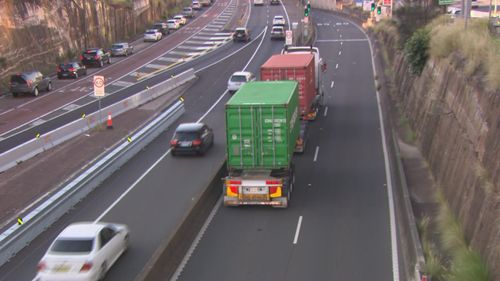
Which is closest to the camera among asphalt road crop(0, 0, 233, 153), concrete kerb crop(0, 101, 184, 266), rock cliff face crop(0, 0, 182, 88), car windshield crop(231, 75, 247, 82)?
concrete kerb crop(0, 101, 184, 266)

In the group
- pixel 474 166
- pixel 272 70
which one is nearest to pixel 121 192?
pixel 272 70

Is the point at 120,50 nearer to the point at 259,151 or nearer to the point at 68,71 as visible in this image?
the point at 68,71

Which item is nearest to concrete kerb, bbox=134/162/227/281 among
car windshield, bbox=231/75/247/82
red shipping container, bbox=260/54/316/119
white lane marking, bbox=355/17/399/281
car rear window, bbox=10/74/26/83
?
white lane marking, bbox=355/17/399/281

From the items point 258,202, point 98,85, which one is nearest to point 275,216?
point 258,202

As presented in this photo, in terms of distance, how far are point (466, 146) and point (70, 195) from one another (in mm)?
12863

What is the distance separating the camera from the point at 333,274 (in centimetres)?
1434

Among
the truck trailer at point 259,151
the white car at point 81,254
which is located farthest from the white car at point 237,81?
the white car at point 81,254

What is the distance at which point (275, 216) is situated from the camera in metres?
18.7

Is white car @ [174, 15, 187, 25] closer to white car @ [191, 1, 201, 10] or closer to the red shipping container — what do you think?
white car @ [191, 1, 201, 10]

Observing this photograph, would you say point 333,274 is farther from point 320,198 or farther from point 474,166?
point 320,198

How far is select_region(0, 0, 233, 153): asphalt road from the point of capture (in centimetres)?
3206

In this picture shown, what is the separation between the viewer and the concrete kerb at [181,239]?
13.3 metres

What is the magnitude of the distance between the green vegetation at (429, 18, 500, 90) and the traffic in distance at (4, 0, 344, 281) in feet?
19.6

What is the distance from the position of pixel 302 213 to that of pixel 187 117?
17.1 meters
